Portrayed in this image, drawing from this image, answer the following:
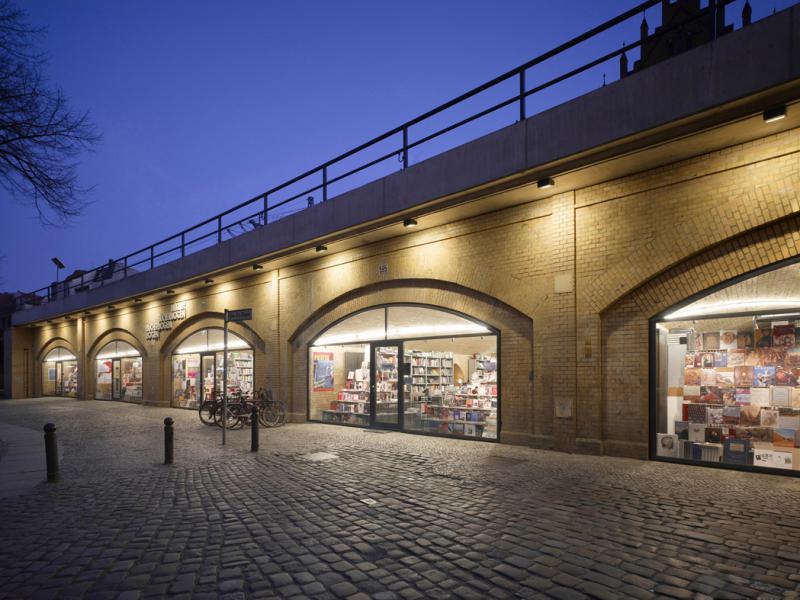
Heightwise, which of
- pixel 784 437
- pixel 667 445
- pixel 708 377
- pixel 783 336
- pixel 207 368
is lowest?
pixel 667 445

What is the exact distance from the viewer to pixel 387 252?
46.4 ft

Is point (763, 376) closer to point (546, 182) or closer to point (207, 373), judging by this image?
point (546, 182)

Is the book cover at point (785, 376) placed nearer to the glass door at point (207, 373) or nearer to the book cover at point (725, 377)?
the book cover at point (725, 377)

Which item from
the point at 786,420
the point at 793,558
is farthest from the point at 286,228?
the point at 793,558

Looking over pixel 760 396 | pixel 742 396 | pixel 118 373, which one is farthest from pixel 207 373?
pixel 760 396

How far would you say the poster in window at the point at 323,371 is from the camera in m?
16.4

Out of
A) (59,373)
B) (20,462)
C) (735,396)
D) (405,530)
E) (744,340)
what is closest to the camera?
(405,530)

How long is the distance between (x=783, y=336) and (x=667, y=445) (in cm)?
255

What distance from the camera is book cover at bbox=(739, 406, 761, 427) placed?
337 inches

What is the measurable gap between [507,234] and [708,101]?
472 cm

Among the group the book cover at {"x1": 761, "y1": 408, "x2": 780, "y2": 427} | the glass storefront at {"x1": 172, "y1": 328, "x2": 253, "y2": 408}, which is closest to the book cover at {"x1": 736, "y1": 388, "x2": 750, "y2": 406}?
the book cover at {"x1": 761, "y1": 408, "x2": 780, "y2": 427}

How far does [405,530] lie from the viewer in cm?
583

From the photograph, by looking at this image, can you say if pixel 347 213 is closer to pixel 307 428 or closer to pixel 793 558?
pixel 307 428

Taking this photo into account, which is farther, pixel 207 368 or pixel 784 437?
pixel 207 368
